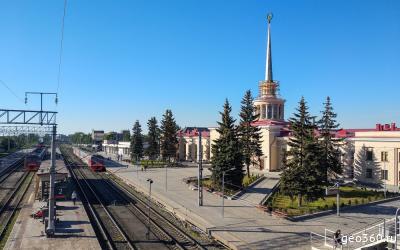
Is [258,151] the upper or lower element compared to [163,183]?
upper

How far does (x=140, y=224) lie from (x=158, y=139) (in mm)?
54971

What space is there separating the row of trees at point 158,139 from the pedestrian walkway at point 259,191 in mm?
31284

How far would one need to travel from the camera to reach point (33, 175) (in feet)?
218

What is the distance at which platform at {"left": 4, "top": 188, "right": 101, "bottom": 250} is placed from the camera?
23.4 m

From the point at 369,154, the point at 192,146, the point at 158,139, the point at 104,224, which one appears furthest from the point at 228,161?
the point at 192,146

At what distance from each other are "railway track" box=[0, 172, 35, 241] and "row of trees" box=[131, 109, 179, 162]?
28509 millimetres

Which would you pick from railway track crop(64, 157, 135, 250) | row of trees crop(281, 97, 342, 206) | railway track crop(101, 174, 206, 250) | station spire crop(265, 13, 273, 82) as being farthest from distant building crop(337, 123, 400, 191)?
railway track crop(64, 157, 135, 250)

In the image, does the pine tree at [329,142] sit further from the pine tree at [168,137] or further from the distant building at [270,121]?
the pine tree at [168,137]

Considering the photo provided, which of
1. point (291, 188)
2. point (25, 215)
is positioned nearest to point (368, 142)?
point (291, 188)

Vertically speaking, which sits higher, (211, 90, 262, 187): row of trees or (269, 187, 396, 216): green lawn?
(211, 90, 262, 187): row of trees

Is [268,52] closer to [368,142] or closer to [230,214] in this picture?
[368,142]

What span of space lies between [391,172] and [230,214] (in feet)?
82.5

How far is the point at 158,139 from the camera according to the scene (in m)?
85.0

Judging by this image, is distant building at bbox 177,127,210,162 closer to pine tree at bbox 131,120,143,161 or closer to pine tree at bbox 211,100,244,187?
pine tree at bbox 131,120,143,161
